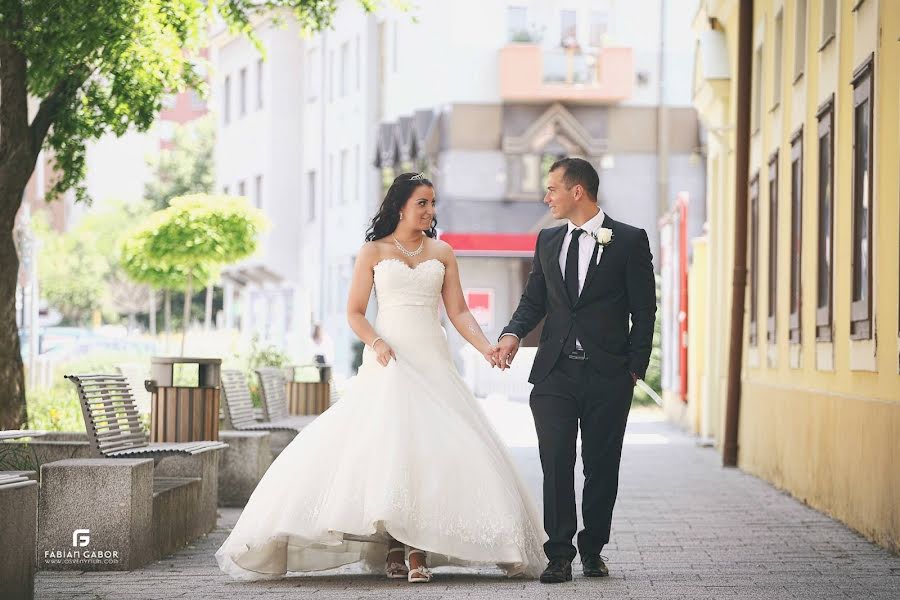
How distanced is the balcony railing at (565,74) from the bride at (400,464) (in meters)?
36.8

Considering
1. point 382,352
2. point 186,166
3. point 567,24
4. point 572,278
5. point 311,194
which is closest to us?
point 572,278

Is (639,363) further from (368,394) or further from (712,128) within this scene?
(712,128)

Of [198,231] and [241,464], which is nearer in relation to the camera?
[241,464]

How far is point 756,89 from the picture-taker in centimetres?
2161

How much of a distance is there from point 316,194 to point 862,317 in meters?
45.8

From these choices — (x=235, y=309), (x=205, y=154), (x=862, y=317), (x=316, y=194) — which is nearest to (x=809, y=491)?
(x=862, y=317)

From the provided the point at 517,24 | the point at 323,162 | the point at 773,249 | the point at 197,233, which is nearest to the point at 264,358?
the point at 197,233

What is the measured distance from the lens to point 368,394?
9.92 m

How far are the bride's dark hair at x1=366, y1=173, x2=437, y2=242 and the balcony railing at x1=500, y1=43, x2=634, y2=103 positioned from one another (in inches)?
1449

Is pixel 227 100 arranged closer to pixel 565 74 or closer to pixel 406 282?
pixel 565 74

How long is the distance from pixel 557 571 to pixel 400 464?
936 millimetres

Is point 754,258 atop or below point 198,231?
below

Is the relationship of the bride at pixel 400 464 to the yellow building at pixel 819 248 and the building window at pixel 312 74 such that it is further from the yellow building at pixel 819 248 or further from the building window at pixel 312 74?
the building window at pixel 312 74

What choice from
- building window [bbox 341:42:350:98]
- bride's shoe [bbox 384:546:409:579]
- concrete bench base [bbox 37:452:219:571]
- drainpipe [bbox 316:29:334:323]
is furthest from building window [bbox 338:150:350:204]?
bride's shoe [bbox 384:546:409:579]
